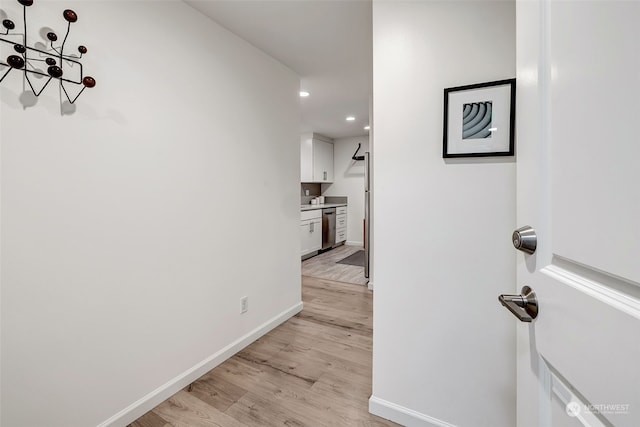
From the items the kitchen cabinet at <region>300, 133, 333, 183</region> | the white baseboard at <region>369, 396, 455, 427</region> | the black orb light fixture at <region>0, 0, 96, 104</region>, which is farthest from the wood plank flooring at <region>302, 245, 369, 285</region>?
the black orb light fixture at <region>0, 0, 96, 104</region>

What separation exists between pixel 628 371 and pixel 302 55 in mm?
2703

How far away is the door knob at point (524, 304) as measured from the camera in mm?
613

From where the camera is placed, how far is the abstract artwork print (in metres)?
1.25

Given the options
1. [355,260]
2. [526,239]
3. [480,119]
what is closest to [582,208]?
[526,239]

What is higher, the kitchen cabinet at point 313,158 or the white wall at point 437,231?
the kitchen cabinet at point 313,158

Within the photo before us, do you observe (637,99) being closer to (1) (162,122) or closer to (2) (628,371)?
(2) (628,371)

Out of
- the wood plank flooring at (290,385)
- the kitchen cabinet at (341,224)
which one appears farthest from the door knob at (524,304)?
the kitchen cabinet at (341,224)

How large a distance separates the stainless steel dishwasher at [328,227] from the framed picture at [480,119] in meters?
4.35

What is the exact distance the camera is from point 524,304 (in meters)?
0.63

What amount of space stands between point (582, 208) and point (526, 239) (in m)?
0.18

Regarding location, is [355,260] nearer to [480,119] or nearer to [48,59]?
[480,119]

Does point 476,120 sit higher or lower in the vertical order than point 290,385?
higher

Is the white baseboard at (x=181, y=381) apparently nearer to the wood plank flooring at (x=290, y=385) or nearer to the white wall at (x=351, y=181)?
the wood plank flooring at (x=290, y=385)

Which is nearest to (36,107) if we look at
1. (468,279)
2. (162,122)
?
(162,122)
